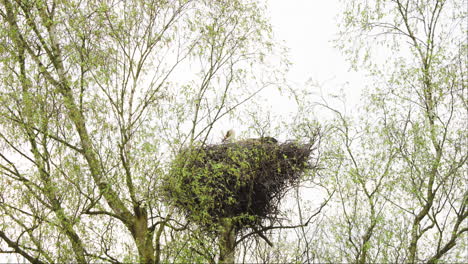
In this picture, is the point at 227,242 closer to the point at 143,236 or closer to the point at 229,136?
the point at 229,136

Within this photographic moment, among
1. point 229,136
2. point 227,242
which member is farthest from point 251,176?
point 227,242

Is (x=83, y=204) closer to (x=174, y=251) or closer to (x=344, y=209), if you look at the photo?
(x=174, y=251)

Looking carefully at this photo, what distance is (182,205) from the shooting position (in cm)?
666

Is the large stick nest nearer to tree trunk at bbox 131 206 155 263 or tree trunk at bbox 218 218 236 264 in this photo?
tree trunk at bbox 218 218 236 264

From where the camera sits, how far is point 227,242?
25.8 feet

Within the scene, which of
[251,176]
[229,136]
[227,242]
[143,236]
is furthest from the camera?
[229,136]

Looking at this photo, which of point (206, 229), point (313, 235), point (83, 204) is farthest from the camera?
point (313, 235)

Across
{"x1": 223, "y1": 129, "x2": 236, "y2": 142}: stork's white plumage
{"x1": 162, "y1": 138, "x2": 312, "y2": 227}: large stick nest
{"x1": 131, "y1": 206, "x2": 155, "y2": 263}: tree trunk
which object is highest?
{"x1": 223, "y1": 129, "x2": 236, "y2": 142}: stork's white plumage

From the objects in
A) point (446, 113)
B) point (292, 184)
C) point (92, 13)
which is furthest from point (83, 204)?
point (446, 113)

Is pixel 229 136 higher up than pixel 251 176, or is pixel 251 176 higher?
pixel 229 136

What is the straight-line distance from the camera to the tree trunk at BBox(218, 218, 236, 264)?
7.19 m

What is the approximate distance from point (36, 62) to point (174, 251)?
8.62 ft

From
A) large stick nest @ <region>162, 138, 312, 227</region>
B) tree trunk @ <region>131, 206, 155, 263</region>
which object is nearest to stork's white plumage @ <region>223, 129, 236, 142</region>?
large stick nest @ <region>162, 138, 312, 227</region>

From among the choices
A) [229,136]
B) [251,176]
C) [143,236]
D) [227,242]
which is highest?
[229,136]
